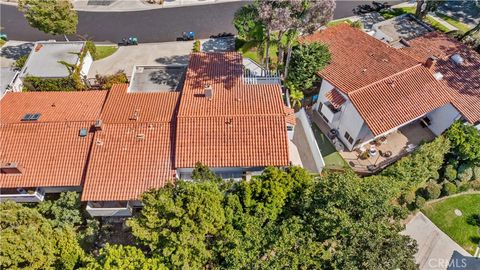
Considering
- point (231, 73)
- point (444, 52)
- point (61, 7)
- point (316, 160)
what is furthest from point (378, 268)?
point (61, 7)

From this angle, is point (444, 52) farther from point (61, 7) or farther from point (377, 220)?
point (61, 7)

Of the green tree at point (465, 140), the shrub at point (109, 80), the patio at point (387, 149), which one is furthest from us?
the shrub at point (109, 80)

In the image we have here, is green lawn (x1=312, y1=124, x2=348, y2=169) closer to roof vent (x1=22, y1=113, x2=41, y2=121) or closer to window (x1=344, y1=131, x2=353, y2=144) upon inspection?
window (x1=344, y1=131, x2=353, y2=144)

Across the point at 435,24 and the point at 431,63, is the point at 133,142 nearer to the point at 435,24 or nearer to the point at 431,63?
the point at 431,63

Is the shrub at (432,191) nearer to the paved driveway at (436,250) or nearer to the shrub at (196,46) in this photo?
the paved driveway at (436,250)

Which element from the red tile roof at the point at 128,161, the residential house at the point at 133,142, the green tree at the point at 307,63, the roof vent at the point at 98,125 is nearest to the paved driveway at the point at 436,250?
the residential house at the point at 133,142
